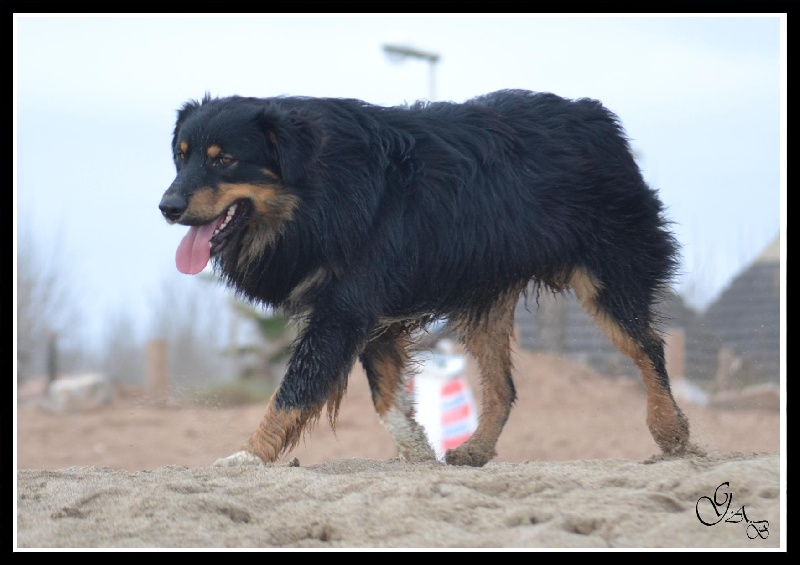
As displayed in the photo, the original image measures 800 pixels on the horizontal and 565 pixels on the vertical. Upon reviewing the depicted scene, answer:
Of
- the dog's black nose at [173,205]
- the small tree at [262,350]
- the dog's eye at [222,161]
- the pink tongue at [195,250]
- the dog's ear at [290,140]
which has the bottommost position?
the small tree at [262,350]

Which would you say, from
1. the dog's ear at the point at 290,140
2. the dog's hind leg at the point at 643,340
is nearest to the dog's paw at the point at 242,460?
the dog's ear at the point at 290,140

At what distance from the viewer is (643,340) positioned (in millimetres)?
6504

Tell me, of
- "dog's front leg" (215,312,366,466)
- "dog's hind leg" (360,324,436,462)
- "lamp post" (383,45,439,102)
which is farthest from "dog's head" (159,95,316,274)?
"lamp post" (383,45,439,102)

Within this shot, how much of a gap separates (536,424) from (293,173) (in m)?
10.8

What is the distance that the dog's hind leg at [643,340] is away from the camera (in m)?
6.30

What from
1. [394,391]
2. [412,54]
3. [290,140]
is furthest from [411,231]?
[412,54]

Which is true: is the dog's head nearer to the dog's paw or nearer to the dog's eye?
the dog's eye

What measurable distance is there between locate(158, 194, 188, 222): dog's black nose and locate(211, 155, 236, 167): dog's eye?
0.29 metres

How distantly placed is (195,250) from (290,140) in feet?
2.45

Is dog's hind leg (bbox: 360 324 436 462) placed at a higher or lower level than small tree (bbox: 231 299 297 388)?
higher

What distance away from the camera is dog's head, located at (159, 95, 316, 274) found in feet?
18.0

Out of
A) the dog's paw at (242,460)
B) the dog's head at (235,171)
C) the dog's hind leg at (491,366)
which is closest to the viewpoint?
the dog's paw at (242,460)

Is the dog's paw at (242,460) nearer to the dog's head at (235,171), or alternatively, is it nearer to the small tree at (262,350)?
the dog's head at (235,171)

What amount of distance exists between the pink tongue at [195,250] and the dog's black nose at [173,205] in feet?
0.69
